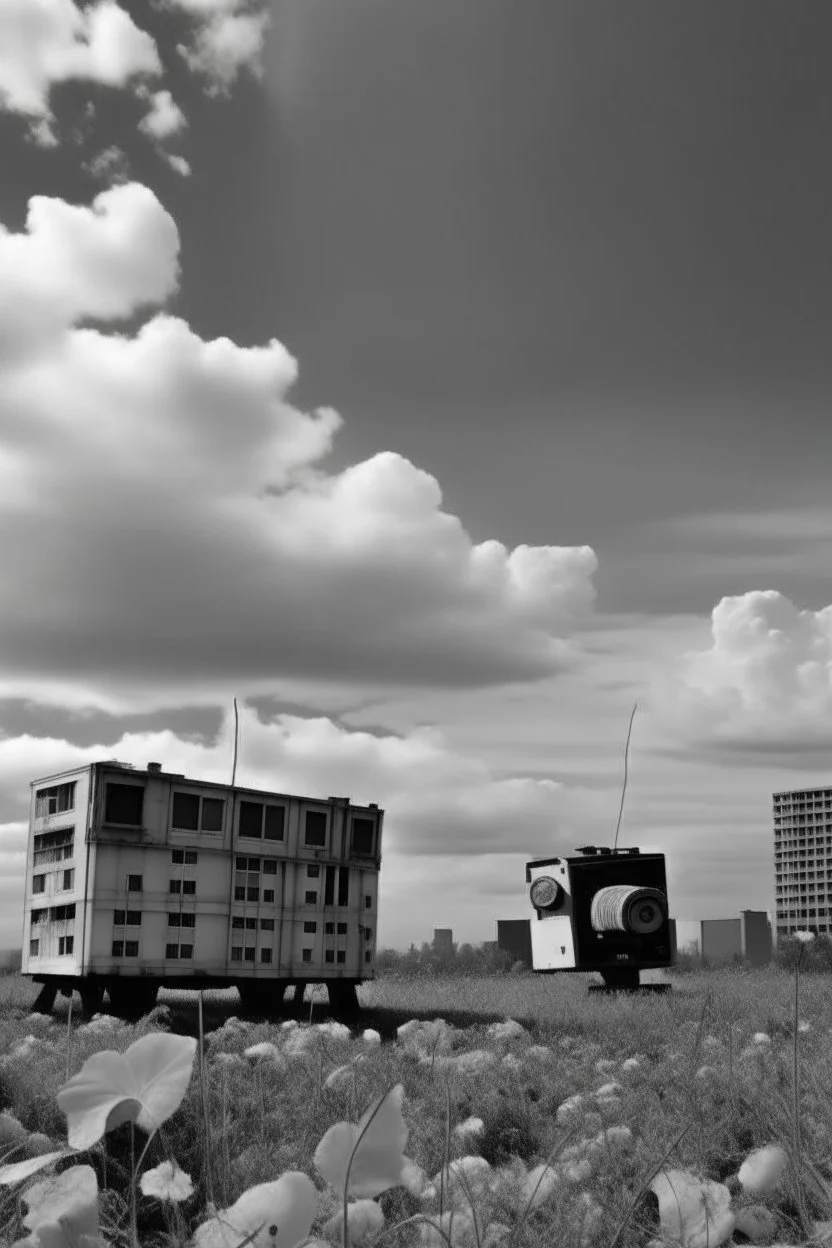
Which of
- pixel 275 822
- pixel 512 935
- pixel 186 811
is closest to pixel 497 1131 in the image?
pixel 186 811

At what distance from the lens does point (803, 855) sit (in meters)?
90.6

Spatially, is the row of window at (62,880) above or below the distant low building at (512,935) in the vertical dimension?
above

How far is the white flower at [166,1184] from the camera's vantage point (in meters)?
1.69

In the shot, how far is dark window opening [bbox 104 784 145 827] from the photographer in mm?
14062

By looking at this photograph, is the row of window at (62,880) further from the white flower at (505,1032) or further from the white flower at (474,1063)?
the white flower at (474,1063)

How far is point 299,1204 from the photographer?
125 centimetres

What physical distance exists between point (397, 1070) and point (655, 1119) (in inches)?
76.5

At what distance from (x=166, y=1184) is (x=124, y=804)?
13.0 m

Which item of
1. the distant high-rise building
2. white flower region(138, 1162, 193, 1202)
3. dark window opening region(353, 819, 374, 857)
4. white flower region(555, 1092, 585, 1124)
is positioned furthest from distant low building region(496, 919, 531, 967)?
the distant high-rise building

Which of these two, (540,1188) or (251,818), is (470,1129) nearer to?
(540,1188)

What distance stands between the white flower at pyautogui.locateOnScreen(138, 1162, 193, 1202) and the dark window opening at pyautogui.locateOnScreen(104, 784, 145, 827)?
12.7 m

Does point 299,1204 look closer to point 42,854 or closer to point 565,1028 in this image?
point 565,1028

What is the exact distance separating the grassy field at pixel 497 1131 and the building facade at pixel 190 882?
4.89 metres

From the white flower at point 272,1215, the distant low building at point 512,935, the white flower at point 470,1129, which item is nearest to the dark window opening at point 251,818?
the white flower at point 470,1129
